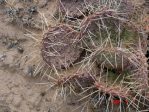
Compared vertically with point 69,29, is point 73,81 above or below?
Result: below

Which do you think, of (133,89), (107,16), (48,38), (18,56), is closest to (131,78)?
(133,89)

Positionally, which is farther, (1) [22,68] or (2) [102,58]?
(1) [22,68]

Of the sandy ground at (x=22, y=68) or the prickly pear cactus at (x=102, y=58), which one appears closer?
the prickly pear cactus at (x=102, y=58)

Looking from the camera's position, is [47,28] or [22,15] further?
[22,15]

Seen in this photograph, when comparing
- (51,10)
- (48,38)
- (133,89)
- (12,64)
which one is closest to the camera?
(133,89)

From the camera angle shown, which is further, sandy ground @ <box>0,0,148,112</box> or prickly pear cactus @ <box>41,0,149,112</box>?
sandy ground @ <box>0,0,148,112</box>

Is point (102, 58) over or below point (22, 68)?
over

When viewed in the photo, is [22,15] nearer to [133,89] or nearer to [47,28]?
[47,28]

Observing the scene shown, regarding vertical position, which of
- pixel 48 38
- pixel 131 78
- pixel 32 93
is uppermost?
pixel 48 38
